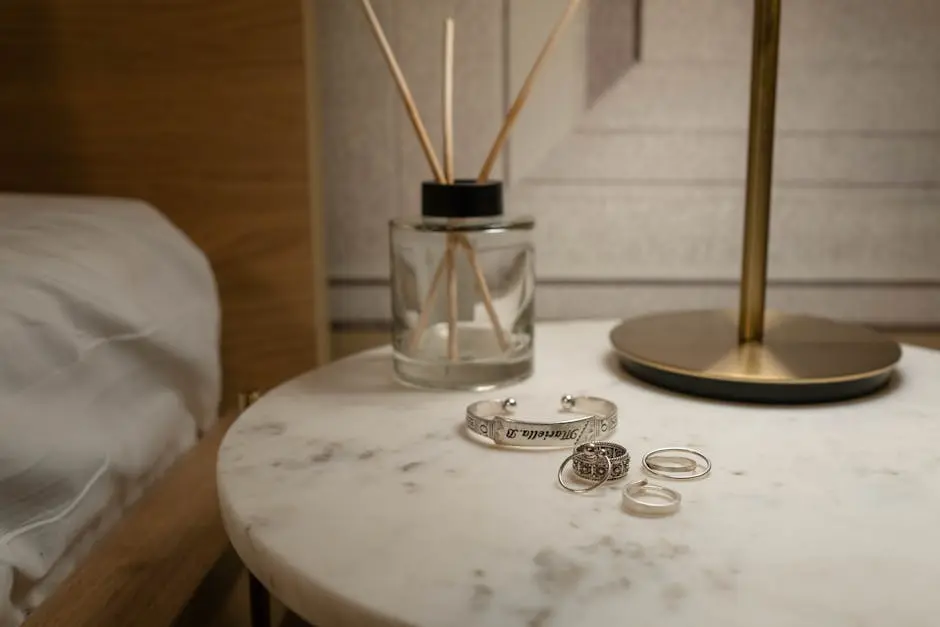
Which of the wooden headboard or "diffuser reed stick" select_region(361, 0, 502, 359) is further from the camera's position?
the wooden headboard

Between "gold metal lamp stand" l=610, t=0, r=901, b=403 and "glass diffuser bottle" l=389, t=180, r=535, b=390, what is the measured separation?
2.9 inches

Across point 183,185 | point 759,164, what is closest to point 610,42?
point 759,164

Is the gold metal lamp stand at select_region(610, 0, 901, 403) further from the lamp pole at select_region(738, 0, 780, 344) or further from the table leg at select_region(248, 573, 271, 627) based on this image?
the table leg at select_region(248, 573, 271, 627)

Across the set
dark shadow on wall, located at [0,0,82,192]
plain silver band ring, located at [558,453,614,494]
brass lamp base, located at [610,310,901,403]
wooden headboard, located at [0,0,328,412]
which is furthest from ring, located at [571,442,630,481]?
dark shadow on wall, located at [0,0,82,192]

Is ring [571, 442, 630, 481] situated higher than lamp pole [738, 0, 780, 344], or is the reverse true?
lamp pole [738, 0, 780, 344]

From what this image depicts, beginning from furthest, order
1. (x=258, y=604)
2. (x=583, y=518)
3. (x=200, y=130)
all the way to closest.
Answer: (x=200, y=130) → (x=258, y=604) → (x=583, y=518)

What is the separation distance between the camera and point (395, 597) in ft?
1.06

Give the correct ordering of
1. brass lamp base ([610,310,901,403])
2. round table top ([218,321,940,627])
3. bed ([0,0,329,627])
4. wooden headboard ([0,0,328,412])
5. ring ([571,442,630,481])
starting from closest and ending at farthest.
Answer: round table top ([218,321,940,627]), ring ([571,442,630,481]), brass lamp base ([610,310,901,403]), bed ([0,0,329,627]), wooden headboard ([0,0,328,412])

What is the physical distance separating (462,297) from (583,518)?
0.74 feet

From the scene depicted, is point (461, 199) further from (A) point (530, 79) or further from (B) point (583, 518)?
(B) point (583, 518)

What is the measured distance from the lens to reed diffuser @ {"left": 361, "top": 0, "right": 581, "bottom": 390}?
1.87ft

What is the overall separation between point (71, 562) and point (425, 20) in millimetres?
557

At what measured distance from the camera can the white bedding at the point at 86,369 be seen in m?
0.47

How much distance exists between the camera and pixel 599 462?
0.42 m
